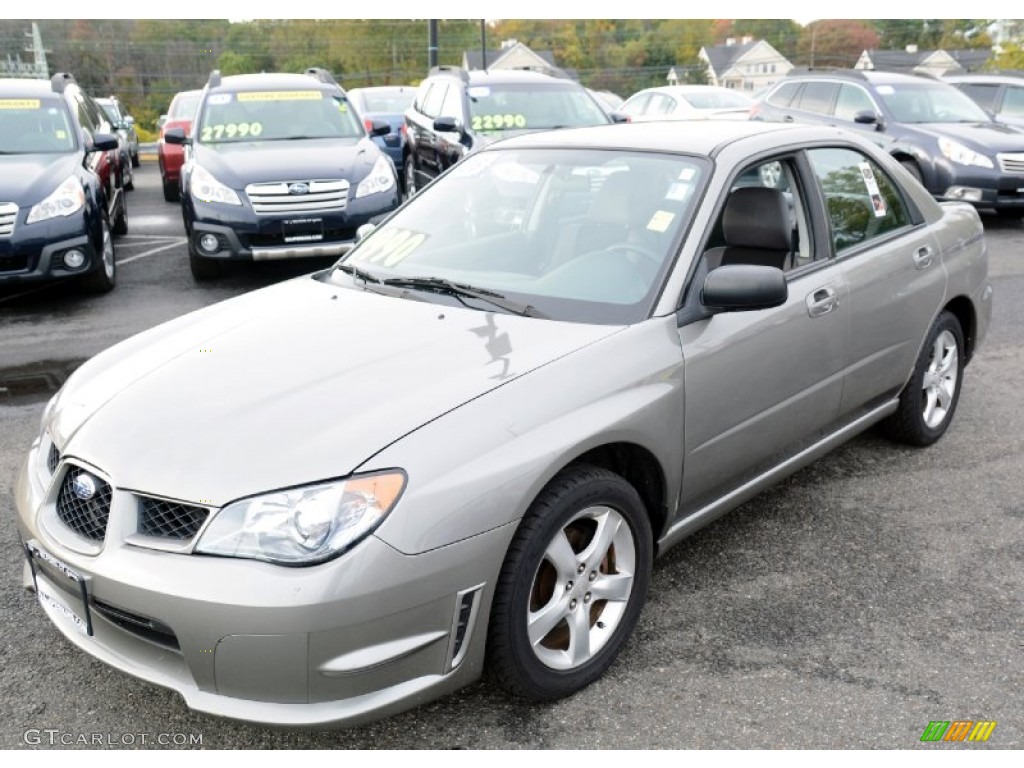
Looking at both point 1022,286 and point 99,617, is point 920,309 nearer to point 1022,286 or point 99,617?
point 99,617

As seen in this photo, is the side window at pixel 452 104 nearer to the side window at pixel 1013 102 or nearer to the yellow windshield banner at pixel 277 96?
the yellow windshield banner at pixel 277 96

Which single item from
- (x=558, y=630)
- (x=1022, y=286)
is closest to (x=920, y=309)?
(x=558, y=630)

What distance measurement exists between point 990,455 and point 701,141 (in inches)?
87.7

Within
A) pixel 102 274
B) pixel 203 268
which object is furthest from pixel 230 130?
pixel 102 274

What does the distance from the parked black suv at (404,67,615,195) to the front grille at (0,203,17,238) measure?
4337 mm

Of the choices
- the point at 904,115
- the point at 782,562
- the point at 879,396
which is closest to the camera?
the point at 782,562

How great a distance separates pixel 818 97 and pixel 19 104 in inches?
377

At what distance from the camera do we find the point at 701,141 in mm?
3723

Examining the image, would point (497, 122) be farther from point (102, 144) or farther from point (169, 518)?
point (169, 518)

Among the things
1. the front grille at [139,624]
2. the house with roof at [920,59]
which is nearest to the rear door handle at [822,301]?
the front grille at [139,624]

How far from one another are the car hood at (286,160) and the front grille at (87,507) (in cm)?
590

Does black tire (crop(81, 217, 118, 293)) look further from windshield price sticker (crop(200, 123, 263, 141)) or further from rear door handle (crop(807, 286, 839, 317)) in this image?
rear door handle (crop(807, 286, 839, 317))

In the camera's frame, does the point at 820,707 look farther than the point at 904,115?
→ No
